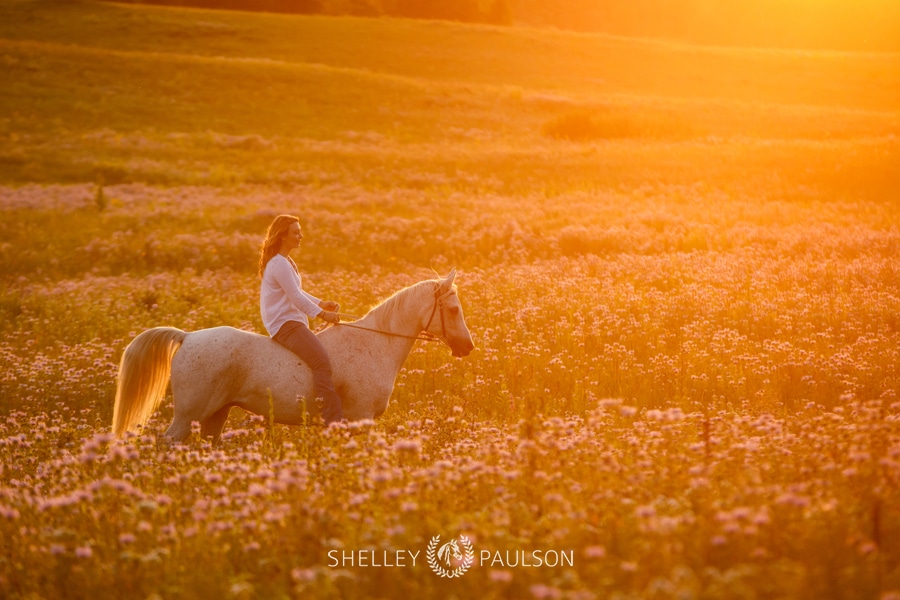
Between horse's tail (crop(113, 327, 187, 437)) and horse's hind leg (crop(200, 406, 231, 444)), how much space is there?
24.6 inches

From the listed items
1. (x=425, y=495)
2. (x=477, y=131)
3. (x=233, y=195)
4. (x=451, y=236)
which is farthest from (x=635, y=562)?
(x=477, y=131)

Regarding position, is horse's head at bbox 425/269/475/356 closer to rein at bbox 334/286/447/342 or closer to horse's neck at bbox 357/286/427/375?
rein at bbox 334/286/447/342

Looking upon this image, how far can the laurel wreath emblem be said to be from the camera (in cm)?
464

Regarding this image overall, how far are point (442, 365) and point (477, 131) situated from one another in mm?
35409

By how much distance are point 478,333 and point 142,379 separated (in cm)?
609

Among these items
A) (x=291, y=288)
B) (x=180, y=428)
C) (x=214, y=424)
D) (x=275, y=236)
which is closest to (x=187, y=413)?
(x=180, y=428)

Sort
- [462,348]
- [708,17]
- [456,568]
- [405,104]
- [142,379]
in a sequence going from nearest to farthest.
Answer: [456,568]
[142,379]
[462,348]
[405,104]
[708,17]

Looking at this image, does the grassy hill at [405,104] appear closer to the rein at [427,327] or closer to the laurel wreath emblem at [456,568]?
the rein at [427,327]

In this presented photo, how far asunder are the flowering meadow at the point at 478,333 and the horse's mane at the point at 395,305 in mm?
1217

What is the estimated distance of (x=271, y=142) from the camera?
133ft

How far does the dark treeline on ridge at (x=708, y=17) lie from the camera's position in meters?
111

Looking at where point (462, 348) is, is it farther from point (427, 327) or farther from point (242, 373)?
point (242, 373)

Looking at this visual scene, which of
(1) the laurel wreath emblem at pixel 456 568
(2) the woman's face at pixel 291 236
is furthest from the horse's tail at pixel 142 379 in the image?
(1) the laurel wreath emblem at pixel 456 568

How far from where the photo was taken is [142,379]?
28.5ft
